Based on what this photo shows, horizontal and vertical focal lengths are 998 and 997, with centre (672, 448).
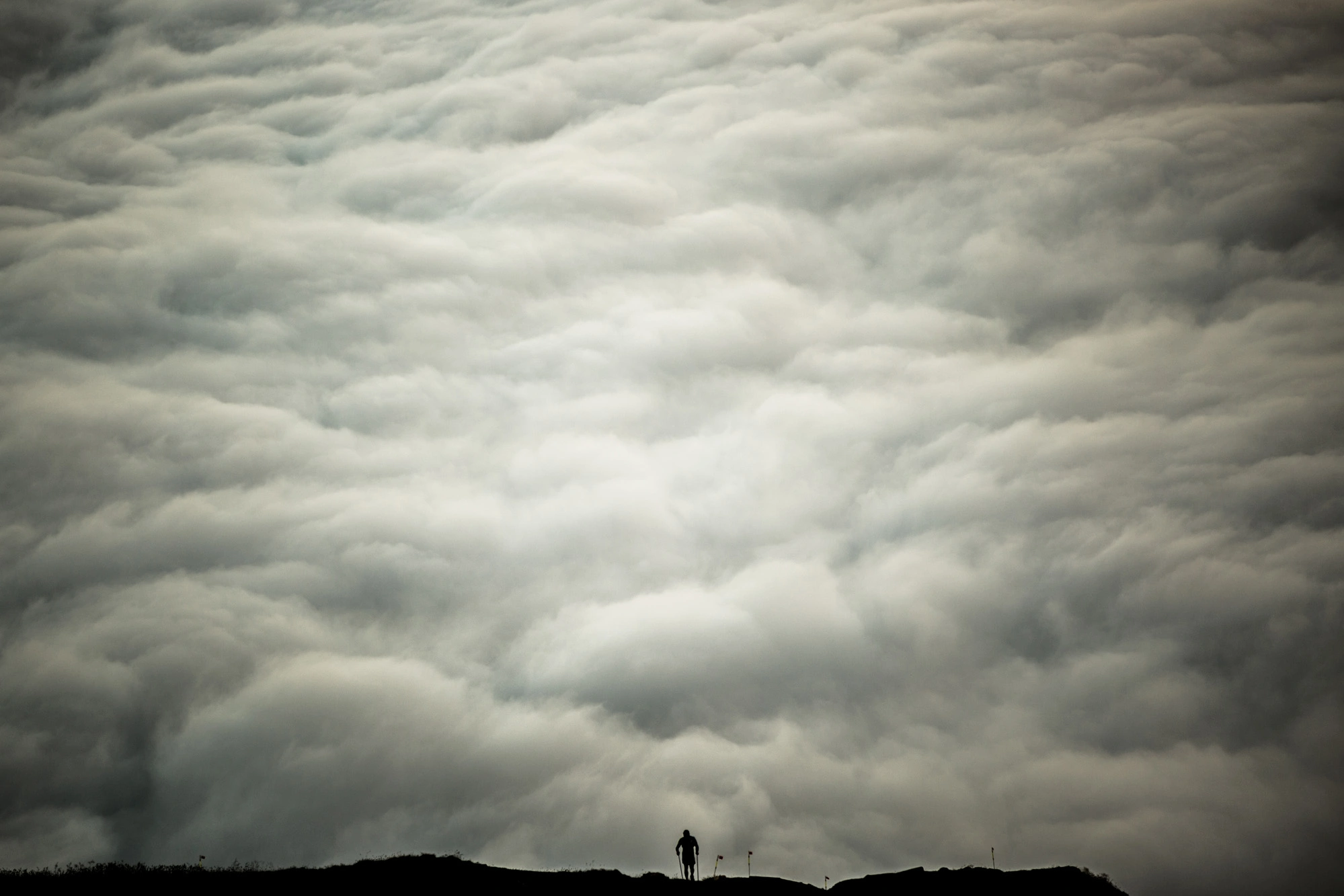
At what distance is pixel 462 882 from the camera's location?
1323 inches

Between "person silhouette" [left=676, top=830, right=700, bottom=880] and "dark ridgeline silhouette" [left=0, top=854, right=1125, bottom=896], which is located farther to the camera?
"person silhouette" [left=676, top=830, right=700, bottom=880]

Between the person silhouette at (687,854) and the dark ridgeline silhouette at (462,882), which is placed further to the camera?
the person silhouette at (687,854)

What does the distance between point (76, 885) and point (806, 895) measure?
2396cm

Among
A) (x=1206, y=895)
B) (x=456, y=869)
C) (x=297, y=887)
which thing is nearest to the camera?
(x=297, y=887)

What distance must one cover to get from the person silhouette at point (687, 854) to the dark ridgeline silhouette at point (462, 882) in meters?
0.27

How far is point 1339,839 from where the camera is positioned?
19225 centimetres

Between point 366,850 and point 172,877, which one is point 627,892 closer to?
point 172,877

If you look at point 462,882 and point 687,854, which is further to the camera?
point 687,854

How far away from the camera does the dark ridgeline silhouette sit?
104 feet

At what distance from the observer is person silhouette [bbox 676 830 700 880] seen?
36.9m

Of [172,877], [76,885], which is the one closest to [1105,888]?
[172,877]

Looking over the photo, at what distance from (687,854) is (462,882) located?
331 inches

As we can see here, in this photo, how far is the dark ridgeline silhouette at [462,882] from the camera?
31578 mm

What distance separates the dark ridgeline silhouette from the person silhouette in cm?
27
